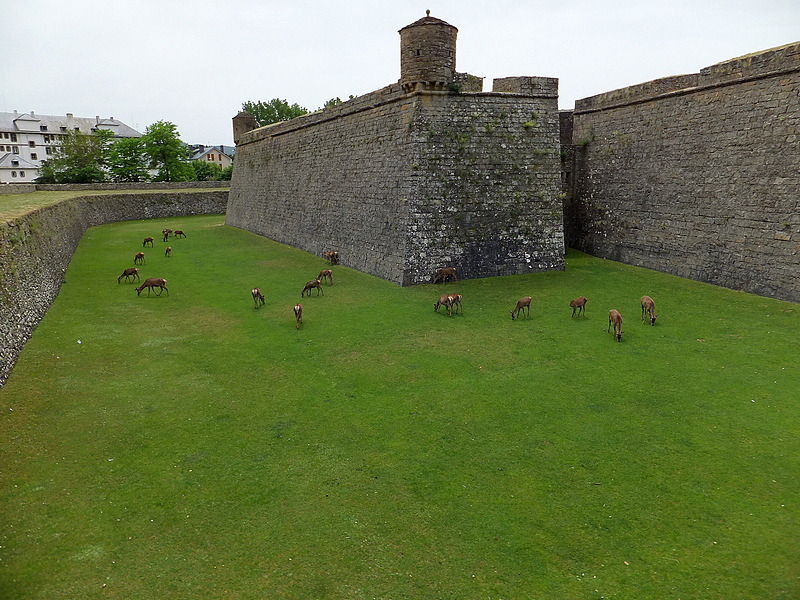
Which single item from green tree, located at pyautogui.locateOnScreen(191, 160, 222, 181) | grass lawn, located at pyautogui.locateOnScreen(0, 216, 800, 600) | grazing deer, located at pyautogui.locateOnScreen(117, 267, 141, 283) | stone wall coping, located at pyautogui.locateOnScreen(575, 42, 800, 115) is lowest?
grass lawn, located at pyautogui.locateOnScreen(0, 216, 800, 600)

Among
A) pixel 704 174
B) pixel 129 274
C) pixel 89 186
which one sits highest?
pixel 89 186

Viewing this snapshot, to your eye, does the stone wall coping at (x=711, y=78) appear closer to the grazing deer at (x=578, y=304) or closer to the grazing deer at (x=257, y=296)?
the grazing deer at (x=578, y=304)

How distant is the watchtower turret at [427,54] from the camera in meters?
16.2

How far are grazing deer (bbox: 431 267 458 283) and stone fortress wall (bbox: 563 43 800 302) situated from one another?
7.33 metres

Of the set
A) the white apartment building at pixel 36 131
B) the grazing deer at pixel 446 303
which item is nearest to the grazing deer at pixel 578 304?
the grazing deer at pixel 446 303

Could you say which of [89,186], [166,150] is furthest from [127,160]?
[89,186]

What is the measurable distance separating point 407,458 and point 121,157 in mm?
61215

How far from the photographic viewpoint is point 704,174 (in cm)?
1634

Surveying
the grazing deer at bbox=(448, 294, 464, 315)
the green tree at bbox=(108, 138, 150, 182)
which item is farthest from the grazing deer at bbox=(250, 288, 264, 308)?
the green tree at bbox=(108, 138, 150, 182)

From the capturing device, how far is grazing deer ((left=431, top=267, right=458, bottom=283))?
16703 millimetres

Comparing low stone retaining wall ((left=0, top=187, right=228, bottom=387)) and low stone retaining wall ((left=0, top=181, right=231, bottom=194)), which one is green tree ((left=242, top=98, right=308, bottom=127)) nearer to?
low stone retaining wall ((left=0, top=181, right=231, bottom=194))

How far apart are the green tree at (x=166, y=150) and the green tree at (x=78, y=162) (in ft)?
17.9

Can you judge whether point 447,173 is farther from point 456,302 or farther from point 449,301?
point 449,301

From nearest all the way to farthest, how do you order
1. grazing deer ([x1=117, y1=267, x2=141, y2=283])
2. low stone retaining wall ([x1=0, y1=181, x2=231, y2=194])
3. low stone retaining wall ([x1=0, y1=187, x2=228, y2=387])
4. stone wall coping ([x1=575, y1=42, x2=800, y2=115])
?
1. low stone retaining wall ([x1=0, y1=187, x2=228, y2=387])
2. stone wall coping ([x1=575, y1=42, x2=800, y2=115])
3. grazing deer ([x1=117, y1=267, x2=141, y2=283])
4. low stone retaining wall ([x1=0, y1=181, x2=231, y2=194])
